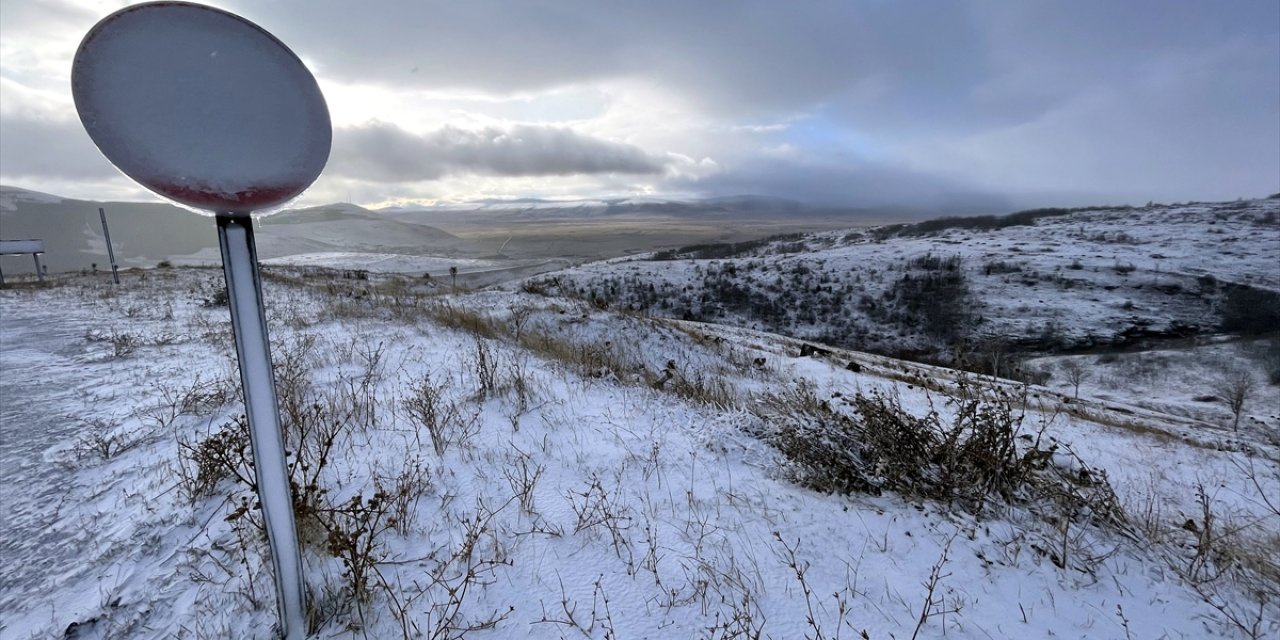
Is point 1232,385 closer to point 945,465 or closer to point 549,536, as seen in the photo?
point 945,465

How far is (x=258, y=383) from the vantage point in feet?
4.47

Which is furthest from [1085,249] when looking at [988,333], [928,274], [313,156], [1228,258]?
[313,156]

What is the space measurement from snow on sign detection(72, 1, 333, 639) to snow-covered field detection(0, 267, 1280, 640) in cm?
92

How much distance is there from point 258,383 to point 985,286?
135 feet

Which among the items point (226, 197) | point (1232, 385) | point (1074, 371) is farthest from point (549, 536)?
point (1232, 385)

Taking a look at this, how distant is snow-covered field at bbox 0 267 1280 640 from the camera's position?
6.07 ft

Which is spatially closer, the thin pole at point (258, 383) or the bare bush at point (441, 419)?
the thin pole at point (258, 383)

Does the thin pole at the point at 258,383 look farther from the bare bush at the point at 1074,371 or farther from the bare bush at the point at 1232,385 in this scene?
the bare bush at the point at 1074,371

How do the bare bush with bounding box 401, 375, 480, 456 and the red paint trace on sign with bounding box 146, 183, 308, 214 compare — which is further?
the bare bush with bounding box 401, 375, 480, 456

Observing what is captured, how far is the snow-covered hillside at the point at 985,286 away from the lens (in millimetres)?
28906

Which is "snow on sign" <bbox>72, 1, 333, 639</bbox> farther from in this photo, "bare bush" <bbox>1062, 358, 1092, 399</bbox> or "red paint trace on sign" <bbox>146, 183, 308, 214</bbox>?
"bare bush" <bbox>1062, 358, 1092, 399</bbox>

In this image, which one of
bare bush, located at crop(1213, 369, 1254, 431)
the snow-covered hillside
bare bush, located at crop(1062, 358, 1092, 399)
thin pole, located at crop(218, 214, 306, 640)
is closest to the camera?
thin pole, located at crop(218, 214, 306, 640)

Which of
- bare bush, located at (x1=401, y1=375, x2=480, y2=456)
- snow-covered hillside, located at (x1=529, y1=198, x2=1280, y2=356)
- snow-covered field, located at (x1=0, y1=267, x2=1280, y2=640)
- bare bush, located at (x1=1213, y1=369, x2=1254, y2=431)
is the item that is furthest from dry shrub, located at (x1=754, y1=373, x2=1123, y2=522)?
bare bush, located at (x1=1213, y1=369, x2=1254, y2=431)

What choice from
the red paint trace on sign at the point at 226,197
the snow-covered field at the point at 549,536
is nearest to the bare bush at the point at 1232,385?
the snow-covered field at the point at 549,536
